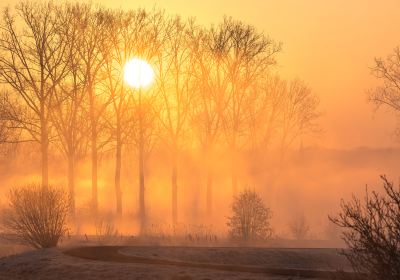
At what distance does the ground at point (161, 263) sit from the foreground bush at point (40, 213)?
3076 millimetres

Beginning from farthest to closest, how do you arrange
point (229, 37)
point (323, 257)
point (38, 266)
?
point (229, 37) < point (323, 257) < point (38, 266)

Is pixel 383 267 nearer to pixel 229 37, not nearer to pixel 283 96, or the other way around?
pixel 229 37

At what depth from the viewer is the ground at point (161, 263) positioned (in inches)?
722

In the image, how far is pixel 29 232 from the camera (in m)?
31.1

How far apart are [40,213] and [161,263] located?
9.43 meters

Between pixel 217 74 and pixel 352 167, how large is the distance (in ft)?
298

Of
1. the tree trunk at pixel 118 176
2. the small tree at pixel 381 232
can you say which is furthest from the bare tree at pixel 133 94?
the small tree at pixel 381 232

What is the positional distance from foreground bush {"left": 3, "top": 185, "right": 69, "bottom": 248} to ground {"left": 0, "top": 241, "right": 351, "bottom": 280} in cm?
308

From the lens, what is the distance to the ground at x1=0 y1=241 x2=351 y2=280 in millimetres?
18328

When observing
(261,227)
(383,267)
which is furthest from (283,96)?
(383,267)

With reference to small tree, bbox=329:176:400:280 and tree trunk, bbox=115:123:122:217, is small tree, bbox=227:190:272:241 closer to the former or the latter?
tree trunk, bbox=115:123:122:217

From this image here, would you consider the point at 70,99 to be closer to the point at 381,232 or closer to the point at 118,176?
the point at 118,176

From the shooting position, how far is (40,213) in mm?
28750

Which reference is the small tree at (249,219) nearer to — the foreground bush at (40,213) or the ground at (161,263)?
the ground at (161,263)
